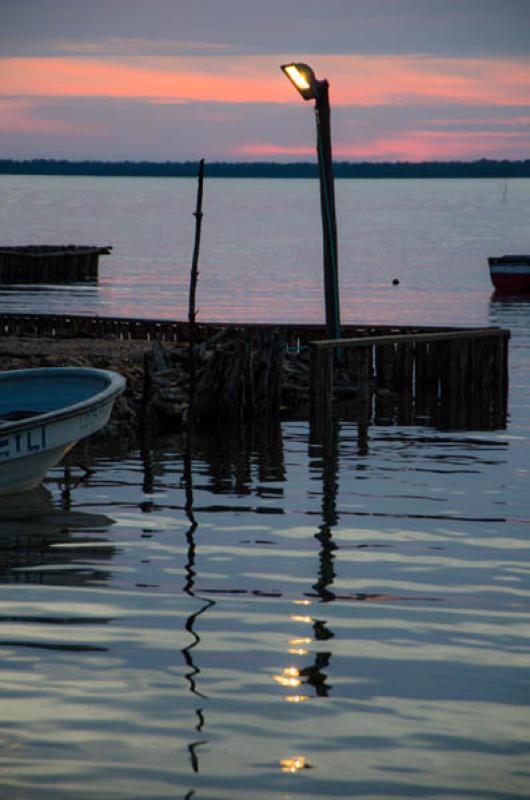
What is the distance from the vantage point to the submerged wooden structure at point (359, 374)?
2634 cm

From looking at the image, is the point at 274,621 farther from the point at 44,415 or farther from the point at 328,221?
the point at 328,221

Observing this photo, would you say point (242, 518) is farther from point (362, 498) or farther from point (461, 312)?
point (461, 312)

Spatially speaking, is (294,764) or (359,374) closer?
(294,764)

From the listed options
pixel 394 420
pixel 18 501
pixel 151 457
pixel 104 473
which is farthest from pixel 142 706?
pixel 394 420

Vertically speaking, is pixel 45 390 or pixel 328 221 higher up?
pixel 328 221

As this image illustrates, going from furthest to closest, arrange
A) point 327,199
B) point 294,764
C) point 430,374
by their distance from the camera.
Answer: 1. point 430,374
2. point 327,199
3. point 294,764

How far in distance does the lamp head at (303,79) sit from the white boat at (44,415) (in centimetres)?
724

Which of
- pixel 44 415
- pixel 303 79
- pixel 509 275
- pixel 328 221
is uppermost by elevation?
pixel 303 79

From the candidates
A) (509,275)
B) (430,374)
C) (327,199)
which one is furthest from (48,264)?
(327,199)

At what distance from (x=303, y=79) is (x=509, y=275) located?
53950mm

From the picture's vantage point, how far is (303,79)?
2644cm

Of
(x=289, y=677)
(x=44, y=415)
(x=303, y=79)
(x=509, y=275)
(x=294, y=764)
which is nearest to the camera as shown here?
(x=294, y=764)

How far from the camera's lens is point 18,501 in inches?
733

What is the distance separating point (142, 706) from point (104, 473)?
11.2m
